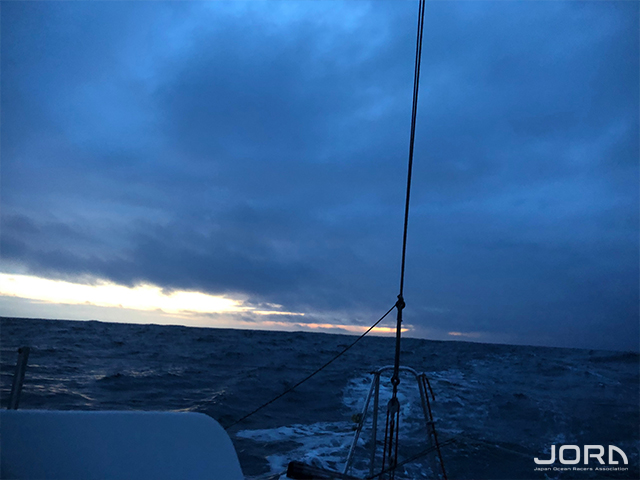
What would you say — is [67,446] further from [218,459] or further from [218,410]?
[218,410]

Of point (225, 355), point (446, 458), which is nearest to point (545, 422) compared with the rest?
point (446, 458)

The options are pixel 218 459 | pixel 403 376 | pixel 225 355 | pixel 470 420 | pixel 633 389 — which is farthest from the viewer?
pixel 225 355

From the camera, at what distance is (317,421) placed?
1246 cm

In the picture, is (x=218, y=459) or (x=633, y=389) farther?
(x=633, y=389)

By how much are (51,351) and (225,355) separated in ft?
33.9

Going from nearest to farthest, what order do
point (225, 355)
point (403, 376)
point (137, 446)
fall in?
1. point (137, 446)
2. point (403, 376)
3. point (225, 355)

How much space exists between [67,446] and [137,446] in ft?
1.28

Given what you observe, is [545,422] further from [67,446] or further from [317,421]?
[67,446]

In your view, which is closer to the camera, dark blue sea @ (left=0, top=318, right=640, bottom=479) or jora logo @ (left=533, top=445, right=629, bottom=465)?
dark blue sea @ (left=0, top=318, right=640, bottom=479)

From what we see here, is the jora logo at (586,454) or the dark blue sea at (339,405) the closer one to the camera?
the dark blue sea at (339,405)

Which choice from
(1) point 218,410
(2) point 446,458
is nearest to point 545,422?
(2) point 446,458

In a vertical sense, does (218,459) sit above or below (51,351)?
above

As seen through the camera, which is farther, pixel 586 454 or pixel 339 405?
pixel 339 405

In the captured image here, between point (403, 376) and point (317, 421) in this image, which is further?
point (403, 376)
